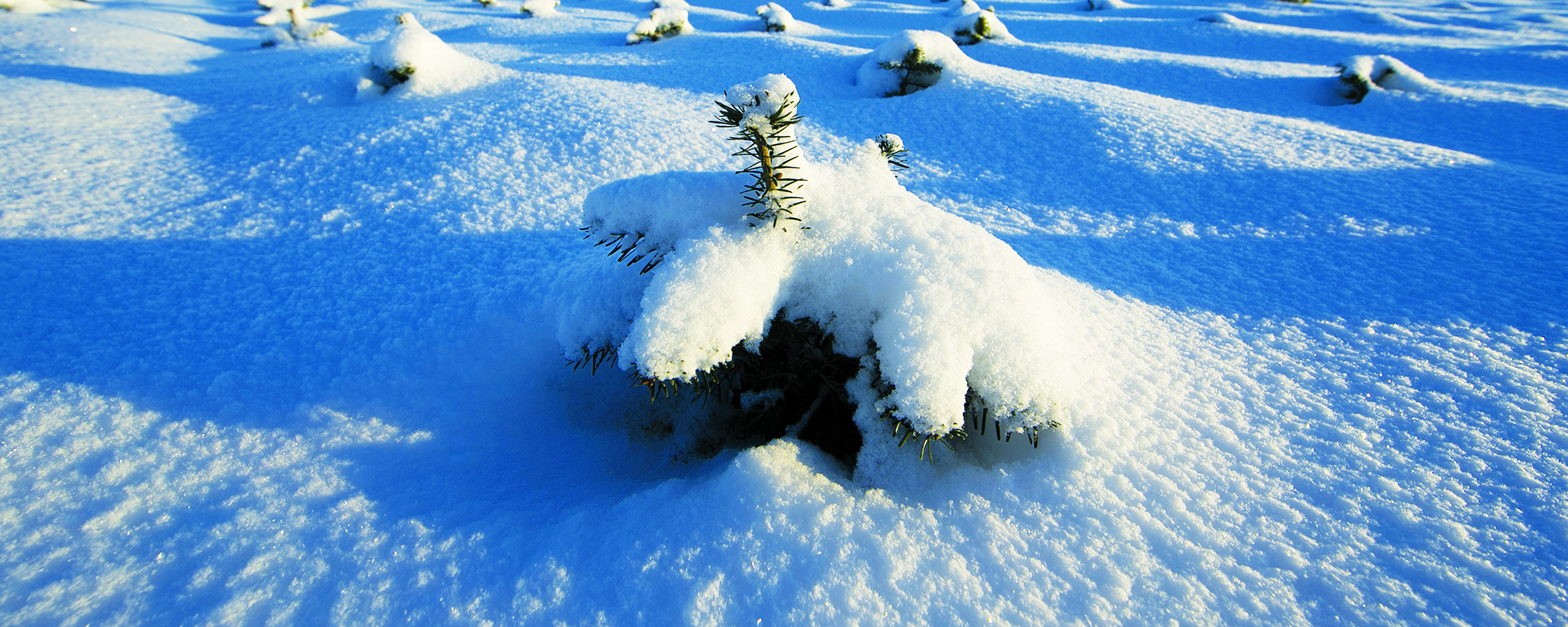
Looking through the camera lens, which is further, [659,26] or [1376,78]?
[659,26]

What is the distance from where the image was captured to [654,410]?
7.22 feet

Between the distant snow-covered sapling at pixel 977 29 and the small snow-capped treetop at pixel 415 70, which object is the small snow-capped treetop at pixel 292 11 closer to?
the small snow-capped treetop at pixel 415 70

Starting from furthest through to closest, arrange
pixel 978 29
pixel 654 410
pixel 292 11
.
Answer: pixel 292 11, pixel 978 29, pixel 654 410

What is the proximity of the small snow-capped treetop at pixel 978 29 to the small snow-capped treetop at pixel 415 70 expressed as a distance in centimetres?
562


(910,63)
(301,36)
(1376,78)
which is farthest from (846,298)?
(301,36)

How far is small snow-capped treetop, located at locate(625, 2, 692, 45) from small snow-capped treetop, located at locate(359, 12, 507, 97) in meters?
2.53

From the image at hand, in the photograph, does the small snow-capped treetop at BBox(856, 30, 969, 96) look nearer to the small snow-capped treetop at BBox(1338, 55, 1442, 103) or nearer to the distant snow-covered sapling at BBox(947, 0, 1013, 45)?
the distant snow-covered sapling at BBox(947, 0, 1013, 45)

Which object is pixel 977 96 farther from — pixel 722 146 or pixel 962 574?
pixel 962 574

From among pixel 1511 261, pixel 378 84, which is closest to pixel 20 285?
pixel 378 84

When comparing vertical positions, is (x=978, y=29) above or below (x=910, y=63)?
above

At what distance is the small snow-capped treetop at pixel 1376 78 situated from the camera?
568cm

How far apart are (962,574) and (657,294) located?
39.8 inches

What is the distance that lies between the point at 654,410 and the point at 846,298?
3.05ft

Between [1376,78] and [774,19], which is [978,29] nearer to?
[774,19]
